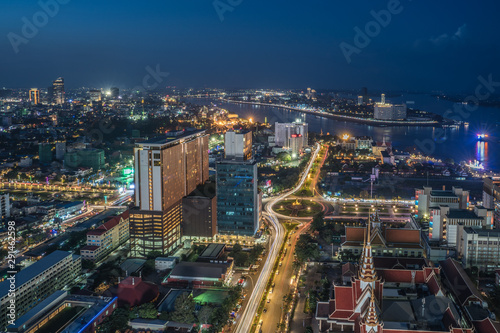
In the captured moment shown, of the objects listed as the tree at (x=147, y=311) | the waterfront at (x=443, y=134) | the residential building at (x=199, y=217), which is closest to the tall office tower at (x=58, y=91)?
the waterfront at (x=443, y=134)

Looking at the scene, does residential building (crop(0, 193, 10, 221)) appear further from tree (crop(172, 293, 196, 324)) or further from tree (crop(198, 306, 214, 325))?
tree (crop(198, 306, 214, 325))

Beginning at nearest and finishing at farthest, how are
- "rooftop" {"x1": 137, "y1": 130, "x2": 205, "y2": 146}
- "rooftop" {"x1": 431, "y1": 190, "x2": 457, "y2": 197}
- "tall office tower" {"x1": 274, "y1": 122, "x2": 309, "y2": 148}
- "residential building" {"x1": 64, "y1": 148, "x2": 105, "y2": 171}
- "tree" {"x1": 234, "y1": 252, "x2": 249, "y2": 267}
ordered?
"tree" {"x1": 234, "y1": 252, "x2": 249, "y2": 267} < "rooftop" {"x1": 137, "y1": 130, "x2": 205, "y2": 146} < "rooftop" {"x1": 431, "y1": 190, "x2": 457, "y2": 197} < "residential building" {"x1": 64, "y1": 148, "x2": 105, "y2": 171} < "tall office tower" {"x1": 274, "y1": 122, "x2": 309, "y2": 148}

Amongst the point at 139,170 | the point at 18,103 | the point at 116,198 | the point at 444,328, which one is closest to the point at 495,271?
the point at 444,328

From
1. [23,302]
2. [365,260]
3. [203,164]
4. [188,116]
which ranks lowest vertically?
[23,302]

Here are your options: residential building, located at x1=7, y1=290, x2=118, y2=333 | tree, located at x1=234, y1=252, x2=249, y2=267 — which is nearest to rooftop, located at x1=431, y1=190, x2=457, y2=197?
tree, located at x1=234, y1=252, x2=249, y2=267

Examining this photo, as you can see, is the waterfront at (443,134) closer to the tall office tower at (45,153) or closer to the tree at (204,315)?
the tree at (204,315)

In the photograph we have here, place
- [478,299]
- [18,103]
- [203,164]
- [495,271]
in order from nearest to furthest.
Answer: [478,299]
[495,271]
[203,164]
[18,103]

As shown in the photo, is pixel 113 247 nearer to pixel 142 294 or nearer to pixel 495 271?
pixel 142 294
